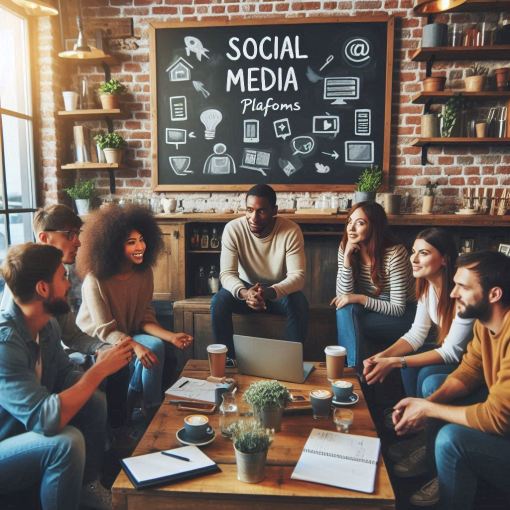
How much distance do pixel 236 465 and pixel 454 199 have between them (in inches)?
114

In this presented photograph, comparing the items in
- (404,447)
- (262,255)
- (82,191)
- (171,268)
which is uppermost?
(82,191)

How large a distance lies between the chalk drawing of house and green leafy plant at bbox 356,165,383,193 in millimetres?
1511

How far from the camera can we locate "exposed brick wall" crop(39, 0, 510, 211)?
3539 mm

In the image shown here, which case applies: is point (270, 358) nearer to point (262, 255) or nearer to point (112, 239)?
point (112, 239)

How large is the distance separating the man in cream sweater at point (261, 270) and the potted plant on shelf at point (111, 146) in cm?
115

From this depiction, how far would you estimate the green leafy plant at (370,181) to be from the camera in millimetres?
3469

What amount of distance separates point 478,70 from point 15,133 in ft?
10.8

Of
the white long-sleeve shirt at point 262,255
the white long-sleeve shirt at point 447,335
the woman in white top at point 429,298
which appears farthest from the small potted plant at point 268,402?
the white long-sleeve shirt at point 262,255

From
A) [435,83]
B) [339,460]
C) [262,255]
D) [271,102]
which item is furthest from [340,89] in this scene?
[339,460]

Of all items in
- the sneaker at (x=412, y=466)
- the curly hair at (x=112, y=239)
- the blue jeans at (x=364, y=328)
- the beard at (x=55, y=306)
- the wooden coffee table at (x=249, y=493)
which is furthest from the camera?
the blue jeans at (x=364, y=328)

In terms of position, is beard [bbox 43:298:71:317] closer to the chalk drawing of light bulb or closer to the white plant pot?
the white plant pot

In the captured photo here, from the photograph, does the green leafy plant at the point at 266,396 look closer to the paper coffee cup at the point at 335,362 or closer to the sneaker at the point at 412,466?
the paper coffee cup at the point at 335,362

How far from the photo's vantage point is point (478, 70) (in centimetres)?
346

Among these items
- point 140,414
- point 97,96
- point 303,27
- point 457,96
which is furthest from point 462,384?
point 97,96
